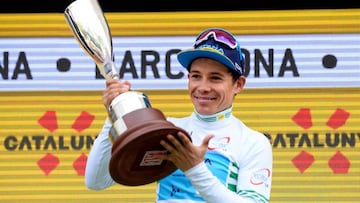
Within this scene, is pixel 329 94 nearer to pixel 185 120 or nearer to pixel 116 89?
pixel 185 120

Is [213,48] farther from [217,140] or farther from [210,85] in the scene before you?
[217,140]

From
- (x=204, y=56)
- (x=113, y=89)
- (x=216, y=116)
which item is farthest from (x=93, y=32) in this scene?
(x=216, y=116)

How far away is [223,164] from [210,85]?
280mm

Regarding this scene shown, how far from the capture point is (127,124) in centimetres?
253

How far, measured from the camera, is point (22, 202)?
215 inches

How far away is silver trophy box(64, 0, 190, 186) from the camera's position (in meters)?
2.47

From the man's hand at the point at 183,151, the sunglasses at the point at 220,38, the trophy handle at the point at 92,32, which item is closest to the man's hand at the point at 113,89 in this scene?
the trophy handle at the point at 92,32

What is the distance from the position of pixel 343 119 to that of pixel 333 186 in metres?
0.45

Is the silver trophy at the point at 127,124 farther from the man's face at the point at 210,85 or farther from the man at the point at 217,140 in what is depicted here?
the man's face at the point at 210,85

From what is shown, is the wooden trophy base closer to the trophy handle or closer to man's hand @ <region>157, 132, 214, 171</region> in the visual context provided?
man's hand @ <region>157, 132, 214, 171</region>

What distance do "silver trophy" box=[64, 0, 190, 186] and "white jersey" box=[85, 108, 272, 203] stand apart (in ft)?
0.54

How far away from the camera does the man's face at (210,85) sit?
111 inches

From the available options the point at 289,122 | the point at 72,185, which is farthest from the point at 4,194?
the point at 289,122

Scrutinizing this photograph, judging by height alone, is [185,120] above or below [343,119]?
below
